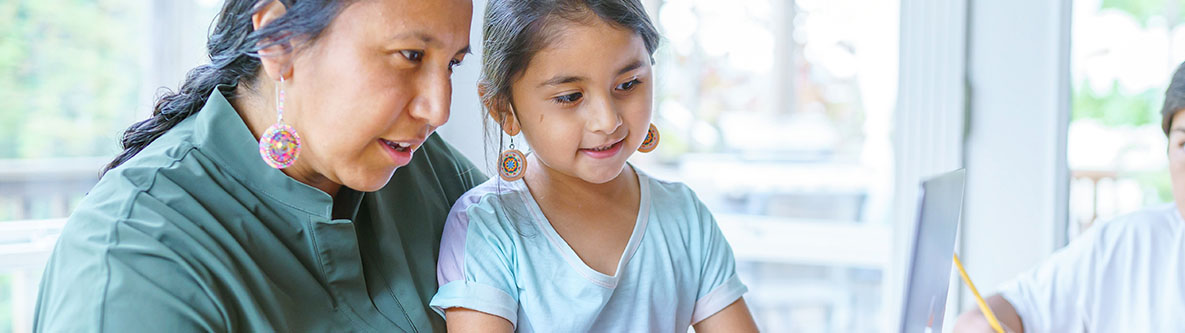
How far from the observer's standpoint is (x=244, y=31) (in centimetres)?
105

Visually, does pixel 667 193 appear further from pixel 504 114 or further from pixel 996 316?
pixel 996 316

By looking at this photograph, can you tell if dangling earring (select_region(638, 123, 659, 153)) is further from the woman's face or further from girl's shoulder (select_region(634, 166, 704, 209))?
the woman's face

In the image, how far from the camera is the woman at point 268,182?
88cm

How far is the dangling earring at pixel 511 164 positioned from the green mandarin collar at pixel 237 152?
26 cm

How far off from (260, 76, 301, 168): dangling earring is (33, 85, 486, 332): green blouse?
0.05 metres

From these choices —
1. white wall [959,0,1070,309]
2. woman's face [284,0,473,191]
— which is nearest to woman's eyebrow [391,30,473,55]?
woman's face [284,0,473,191]

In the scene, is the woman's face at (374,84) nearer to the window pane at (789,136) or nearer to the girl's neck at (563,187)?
the girl's neck at (563,187)

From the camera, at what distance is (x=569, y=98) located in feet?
3.84

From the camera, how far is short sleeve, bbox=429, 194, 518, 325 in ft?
3.77

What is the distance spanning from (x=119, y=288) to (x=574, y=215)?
2.00ft

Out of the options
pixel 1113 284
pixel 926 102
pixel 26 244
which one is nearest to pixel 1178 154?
pixel 1113 284

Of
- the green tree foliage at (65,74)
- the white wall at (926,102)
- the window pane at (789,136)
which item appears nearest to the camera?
the white wall at (926,102)

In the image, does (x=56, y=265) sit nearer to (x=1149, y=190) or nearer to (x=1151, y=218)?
(x=1151, y=218)

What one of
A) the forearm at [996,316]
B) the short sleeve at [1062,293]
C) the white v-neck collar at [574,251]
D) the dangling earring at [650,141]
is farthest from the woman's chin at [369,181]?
the short sleeve at [1062,293]
